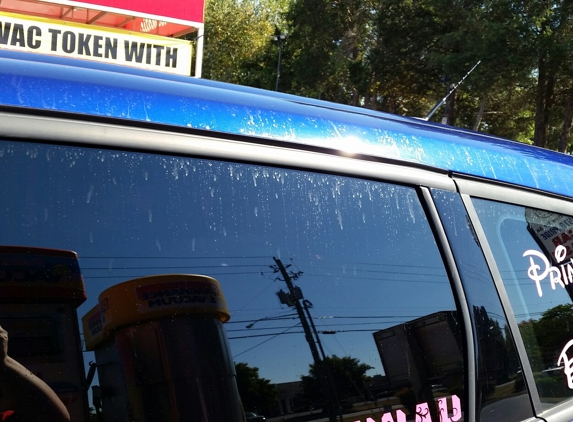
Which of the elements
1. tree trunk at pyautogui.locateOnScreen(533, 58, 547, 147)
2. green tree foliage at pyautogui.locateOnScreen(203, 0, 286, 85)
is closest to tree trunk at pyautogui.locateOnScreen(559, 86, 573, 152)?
tree trunk at pyautogui.locateOnScreen(533, 58, 547, 147)

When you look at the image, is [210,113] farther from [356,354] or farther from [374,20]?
[374,20]

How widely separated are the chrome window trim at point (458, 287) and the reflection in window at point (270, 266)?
2 cm

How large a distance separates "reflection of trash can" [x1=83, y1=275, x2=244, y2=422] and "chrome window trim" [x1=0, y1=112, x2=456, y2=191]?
218 mm

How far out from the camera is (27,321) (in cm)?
101

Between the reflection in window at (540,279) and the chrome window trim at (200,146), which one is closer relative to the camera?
the chrome window trim at (200,146)

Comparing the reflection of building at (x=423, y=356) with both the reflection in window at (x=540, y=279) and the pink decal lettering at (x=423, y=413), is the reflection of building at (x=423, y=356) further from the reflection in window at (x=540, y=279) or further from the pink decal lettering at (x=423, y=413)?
the reflection in window at (x=540, y=279)

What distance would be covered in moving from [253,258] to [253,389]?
0.72 feet

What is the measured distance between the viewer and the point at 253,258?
1.22m

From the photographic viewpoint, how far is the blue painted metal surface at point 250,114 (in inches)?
44.5

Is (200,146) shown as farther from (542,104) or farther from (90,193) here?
(542,104)

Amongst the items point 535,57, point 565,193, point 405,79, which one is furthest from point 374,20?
point 565,193

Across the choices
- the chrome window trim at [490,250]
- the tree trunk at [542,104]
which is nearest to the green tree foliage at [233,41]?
the tree trunk at [542,104]

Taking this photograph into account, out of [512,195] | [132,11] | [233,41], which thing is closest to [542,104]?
[132,11]

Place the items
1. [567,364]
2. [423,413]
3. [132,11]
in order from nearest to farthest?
[423,413] < [567,364] < [132,11]
